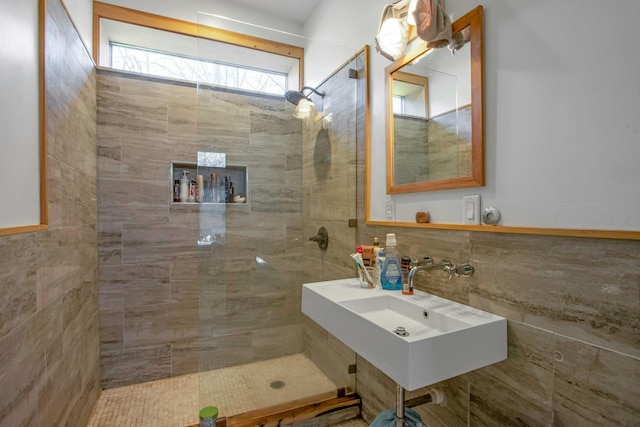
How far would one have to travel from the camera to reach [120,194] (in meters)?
2.22

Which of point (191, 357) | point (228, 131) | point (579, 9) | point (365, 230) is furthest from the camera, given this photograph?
point (191, 357)

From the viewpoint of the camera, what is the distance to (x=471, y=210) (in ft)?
3.85

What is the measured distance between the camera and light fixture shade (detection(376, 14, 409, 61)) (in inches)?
56.1

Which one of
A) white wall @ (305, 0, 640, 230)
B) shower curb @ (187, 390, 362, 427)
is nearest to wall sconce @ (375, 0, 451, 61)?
white wall @ (305, 0, 640, 230)

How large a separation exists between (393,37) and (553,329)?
4.33 feet

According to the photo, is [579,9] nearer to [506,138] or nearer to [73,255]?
[506,138]

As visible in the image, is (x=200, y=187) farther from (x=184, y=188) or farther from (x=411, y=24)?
(x=411, y=24)

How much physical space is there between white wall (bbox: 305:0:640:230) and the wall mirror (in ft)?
0.15

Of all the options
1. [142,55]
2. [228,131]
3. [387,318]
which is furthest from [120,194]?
[387,318]

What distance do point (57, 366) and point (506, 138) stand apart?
6.85 ft

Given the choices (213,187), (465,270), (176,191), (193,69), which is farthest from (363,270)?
(193,69)

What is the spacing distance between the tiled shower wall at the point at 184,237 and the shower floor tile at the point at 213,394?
3.1 inches

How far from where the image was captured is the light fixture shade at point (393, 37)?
4.68 feet

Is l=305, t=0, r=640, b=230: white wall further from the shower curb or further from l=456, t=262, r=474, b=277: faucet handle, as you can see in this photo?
the shower curb
